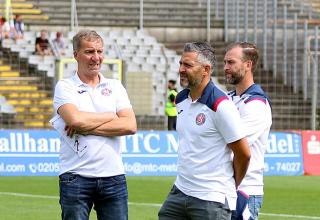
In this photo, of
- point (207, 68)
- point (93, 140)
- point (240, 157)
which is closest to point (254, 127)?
point (240, 157)

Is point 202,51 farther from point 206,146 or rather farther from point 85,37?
point 85,37

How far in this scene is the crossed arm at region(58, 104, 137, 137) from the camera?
7777 mm

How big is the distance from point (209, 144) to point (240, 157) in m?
0.24

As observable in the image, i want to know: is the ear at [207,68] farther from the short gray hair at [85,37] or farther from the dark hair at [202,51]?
the short gray hair at [85,37]

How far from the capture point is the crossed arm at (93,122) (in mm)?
7777

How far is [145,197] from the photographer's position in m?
18.3

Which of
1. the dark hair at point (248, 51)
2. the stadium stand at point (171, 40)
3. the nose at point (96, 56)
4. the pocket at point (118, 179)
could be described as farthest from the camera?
the stadium stand at point (171, 40)

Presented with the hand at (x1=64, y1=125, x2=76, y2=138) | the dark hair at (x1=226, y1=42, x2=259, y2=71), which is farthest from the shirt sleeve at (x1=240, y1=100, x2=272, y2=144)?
the hand at (x1=64, y1=125, x2=76, y2=138)

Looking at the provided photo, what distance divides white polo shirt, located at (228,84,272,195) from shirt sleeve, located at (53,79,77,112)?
4.04 feet

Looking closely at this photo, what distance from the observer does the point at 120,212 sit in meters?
7.93

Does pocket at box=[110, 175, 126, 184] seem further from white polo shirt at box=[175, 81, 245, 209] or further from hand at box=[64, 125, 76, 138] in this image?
white polo shirt at box=[175, 81, 245, 209]

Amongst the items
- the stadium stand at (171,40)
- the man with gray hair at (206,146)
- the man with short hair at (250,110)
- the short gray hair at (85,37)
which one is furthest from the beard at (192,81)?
the stadium stand at (171,40)

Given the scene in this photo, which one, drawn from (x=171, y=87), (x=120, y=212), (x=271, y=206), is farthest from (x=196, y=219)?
(x=171, y=87)

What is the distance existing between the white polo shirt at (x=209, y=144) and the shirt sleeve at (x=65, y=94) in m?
0.88
